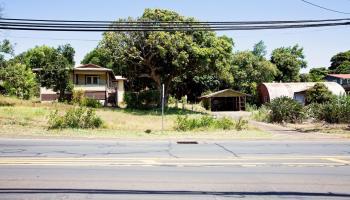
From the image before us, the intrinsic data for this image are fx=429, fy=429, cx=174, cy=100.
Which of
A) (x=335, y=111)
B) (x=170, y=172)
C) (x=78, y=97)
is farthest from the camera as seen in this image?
(x=78, y=97)

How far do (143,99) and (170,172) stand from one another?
39.8 metres

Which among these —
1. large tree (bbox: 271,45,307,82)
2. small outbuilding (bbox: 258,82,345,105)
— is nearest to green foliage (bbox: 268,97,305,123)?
small outbuilding (bbox: 258,82,345,105)

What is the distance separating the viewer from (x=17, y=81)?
5047 centimetres

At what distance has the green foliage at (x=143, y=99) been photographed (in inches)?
1983

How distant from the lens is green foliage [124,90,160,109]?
50375mm

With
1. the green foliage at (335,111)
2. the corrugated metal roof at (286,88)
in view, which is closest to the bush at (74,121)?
the green foliage at (335,111)

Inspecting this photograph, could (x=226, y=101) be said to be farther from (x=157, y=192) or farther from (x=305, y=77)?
(x=157, y=192)

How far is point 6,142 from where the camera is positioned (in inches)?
727

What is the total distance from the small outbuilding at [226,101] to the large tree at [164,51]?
10965mm

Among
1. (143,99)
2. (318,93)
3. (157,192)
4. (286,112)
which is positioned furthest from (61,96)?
(157,192)

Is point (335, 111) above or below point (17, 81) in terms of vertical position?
below

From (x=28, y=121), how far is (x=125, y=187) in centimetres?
1936

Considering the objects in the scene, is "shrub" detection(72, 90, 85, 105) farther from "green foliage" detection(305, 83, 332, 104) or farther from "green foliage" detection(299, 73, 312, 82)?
"green foliage" detection(299, 73, 312, 82)

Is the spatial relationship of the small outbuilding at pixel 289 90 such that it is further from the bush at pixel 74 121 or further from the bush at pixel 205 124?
the bush at pixel 74 121
